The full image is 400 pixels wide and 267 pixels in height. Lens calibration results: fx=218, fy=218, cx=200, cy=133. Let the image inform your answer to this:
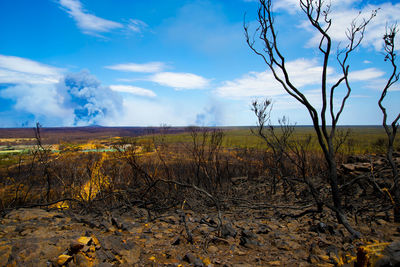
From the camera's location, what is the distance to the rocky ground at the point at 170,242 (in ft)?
7.88

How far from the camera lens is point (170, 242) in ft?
10.3

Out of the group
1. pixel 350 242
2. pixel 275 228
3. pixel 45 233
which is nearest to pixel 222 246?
pixel 275 228

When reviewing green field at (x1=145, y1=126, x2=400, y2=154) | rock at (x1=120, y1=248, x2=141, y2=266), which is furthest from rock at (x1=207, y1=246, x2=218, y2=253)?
green field at (x1=145, y1=126, x2=400, y2=154)

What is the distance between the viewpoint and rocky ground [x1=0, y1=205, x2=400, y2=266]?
2.40m

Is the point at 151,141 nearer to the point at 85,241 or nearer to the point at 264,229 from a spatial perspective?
the point at 264,229

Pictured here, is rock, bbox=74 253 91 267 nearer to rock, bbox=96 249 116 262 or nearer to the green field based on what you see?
rock, bbox=96 249 116 262

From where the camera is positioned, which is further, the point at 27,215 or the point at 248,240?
the point at 27,215

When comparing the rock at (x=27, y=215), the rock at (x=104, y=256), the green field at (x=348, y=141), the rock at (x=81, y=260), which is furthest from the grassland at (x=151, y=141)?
the rock at (x=81, y=260)

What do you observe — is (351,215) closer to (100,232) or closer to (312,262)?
(312,262)

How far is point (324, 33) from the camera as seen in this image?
13.2ft

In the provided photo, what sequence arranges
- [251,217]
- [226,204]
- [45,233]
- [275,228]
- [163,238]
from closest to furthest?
[45,233] → [163,238] → [275,228] → [251,217] → [226,204]

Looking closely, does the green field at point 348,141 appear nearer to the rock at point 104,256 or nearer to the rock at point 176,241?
the rock at point 176,241

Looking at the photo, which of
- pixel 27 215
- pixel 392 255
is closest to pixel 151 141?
pixel 27 215

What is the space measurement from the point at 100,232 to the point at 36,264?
1158 mm
